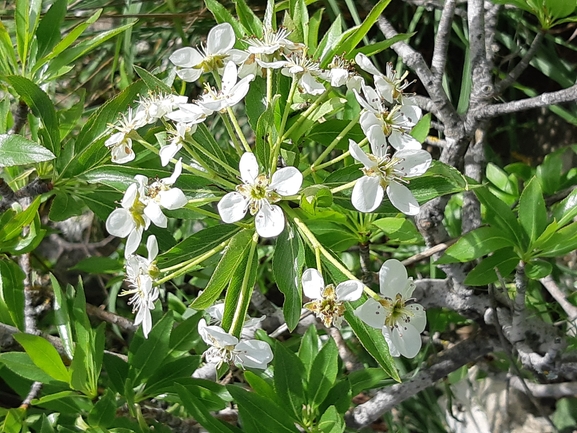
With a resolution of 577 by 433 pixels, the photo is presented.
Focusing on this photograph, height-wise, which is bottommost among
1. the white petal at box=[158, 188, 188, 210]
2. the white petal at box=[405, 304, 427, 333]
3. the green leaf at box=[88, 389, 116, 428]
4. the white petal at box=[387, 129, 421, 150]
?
the green leaf at box=[88, 389, 116, 428]

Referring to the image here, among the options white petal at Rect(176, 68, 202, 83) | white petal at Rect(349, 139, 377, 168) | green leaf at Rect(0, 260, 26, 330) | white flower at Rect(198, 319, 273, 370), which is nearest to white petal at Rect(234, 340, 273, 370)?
white flower at Rect(198, 319, 273, 370)

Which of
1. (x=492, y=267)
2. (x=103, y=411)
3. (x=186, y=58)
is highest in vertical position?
(x=186, y=58)

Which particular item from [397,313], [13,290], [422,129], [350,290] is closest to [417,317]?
[397,313]

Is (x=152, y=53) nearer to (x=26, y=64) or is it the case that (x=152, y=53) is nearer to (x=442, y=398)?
(x=26, y=64)

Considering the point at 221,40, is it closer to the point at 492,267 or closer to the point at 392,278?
the point at 392,278

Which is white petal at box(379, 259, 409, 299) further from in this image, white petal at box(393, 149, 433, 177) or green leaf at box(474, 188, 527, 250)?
green leaf at box(474, 188, 527, 250)
